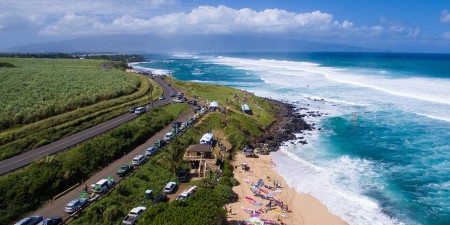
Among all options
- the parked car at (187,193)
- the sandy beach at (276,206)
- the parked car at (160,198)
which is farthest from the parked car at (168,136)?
the parked car at (160,198)

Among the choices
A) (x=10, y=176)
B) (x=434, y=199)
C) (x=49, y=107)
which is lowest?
(x=434, y=199)

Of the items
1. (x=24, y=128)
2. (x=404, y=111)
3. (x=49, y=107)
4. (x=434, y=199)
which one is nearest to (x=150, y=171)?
(x=24, y=128)

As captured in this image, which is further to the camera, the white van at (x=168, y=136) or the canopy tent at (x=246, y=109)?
the canopy tent at (x=246, y=109)

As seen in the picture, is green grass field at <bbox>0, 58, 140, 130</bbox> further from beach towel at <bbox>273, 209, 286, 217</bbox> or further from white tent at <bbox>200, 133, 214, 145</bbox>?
beach towel at <bbox>273, 209, 286, 217</bbox>

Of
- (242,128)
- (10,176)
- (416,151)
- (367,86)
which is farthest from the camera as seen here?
(367,86)

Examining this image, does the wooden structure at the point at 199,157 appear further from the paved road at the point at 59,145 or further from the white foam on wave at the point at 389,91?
the white foam on wave at the point at 389,91

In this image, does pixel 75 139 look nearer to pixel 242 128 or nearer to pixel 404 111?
pixel 242 128

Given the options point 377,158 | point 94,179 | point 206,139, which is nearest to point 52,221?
point 94,179
